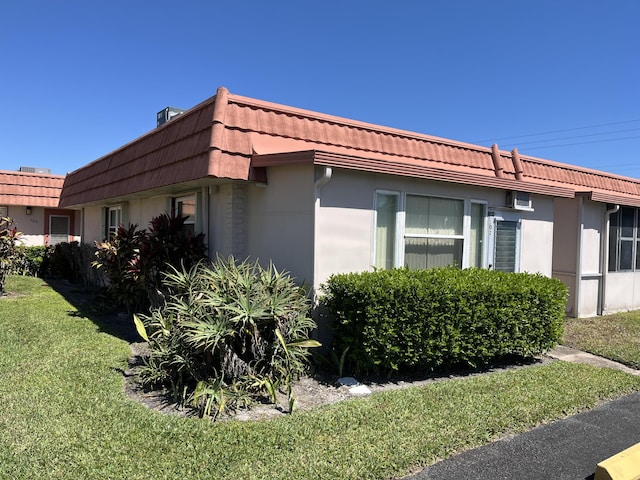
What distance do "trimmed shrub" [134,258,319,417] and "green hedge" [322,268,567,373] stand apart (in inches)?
23.0

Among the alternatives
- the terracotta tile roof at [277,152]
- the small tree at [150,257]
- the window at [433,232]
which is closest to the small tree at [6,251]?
the terracotta tile roof at [277,152]

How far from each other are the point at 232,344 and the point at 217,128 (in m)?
2.93

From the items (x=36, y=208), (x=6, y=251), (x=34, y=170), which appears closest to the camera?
(x=6, y=251)

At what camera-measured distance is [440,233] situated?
7.29 meters

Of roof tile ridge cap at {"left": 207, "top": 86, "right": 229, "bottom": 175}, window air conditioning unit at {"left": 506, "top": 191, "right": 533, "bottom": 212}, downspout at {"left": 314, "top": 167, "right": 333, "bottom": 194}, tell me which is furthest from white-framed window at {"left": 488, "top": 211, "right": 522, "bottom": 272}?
roof tile ridge cap at {"left": 207, "top": 86, "right": 229, "bottom": 175}

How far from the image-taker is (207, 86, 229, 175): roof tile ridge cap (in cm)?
595

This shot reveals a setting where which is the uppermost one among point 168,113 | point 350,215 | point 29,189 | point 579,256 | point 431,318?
point 168,113

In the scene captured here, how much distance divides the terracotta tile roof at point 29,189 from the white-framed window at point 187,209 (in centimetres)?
1119

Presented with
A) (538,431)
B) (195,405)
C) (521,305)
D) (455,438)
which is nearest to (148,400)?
(195,405)

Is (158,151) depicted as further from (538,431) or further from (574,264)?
(574,264)

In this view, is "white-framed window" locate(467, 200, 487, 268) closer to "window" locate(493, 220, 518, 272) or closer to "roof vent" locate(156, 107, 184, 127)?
"window" locate(493, 220, 518, 272)

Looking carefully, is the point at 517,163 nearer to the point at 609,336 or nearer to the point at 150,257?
the point at 609,336

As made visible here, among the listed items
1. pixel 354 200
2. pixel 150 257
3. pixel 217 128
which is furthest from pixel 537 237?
pixel 150 257

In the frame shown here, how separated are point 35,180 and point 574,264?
58.8 feet
